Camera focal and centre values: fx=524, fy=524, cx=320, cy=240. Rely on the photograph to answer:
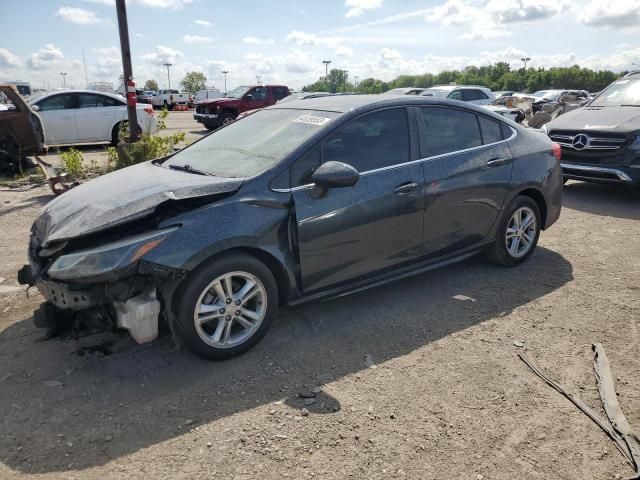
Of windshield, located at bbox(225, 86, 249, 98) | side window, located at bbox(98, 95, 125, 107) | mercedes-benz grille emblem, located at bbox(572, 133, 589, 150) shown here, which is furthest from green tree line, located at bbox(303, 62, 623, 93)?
mercedes-benz grille emblem, located at bbox(572, 133, 589, 150)

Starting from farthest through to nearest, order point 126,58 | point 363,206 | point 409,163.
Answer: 1. point 126,58
2. point 409,163
3. point 363,206

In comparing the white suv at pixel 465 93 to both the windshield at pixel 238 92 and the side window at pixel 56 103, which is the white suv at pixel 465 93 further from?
the side window at pixel 56 103

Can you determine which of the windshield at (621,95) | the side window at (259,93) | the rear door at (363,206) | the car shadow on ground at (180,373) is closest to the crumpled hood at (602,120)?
the windshield at (621,95)

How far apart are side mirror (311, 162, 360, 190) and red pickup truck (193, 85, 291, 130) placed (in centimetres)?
1620

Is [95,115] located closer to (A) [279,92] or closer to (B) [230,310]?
(A) [279,92]

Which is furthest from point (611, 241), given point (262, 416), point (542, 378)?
point (262, 416)

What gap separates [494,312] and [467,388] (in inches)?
46.9

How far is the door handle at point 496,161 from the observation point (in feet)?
15.4

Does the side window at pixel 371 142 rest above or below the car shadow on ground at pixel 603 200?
above

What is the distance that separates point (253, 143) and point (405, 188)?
48.4 inches

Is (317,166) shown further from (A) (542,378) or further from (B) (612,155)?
(B) (612,155)

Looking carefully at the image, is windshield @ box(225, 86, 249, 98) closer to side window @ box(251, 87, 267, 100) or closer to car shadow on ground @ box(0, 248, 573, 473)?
side window @ box(251, 87, 267, 100)

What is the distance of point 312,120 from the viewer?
4000 millimetres

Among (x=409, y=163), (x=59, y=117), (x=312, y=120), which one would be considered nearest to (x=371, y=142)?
(x=409, y=163)
